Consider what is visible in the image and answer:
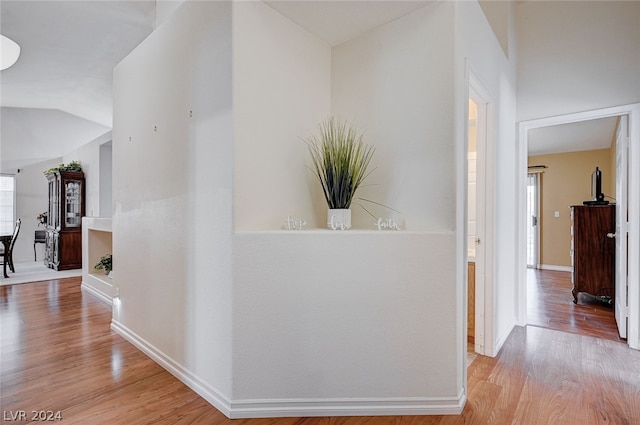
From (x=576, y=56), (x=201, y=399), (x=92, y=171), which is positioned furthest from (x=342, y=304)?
(x=92, y=171)

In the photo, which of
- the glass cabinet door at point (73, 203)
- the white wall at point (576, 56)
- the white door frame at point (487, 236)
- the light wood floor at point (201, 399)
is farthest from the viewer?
the glass cabinet door at point (73, 203)

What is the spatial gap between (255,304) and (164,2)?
3.04 m

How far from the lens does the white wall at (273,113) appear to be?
1.92m

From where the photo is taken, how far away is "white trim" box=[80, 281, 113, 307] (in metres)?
4.13

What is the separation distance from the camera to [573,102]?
3.11 meters

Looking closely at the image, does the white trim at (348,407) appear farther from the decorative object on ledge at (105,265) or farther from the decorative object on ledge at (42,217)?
the decorative object on ledge at (42,217)

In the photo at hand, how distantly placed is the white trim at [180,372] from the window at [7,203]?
6399 millimetres

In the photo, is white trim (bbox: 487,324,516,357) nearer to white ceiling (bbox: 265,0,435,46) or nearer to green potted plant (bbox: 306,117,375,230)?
green potted plant (bbox: 306,117,375,230)

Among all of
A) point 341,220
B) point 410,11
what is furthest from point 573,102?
point 341,220

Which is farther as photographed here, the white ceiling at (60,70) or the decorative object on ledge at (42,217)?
the decorative object on ledge at (42,217)

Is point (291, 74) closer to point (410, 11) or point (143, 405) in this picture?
point (410, 11)

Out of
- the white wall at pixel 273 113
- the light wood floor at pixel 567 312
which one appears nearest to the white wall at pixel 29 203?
the white wall at pixel 273 113

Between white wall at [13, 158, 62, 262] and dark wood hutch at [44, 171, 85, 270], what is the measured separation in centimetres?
84

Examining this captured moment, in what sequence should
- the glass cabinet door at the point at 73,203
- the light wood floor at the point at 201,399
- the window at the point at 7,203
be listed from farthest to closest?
the window at the point at 7,203, the glass cabinet door at the point at 73,203, the light wood floor at the point at 201,399
